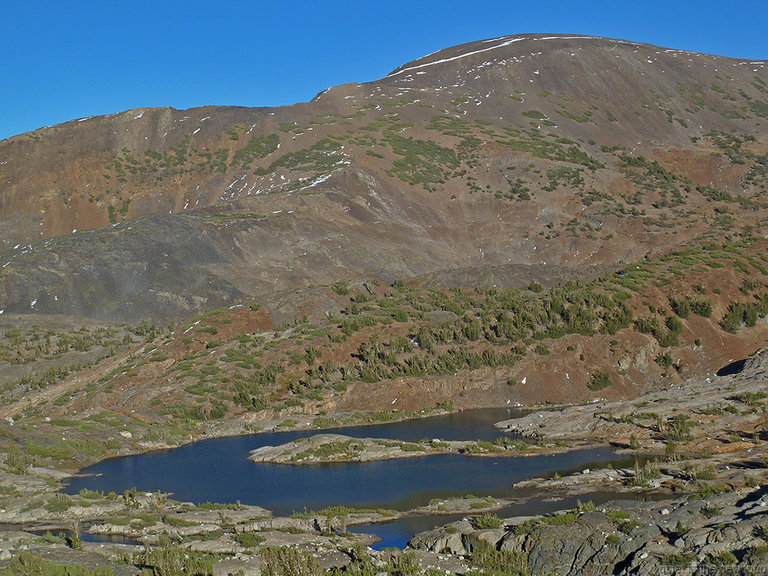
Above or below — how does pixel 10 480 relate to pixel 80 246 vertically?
below

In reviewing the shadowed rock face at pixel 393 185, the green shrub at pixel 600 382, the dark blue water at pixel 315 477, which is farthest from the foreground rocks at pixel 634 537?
the shadowed rock face at pixel 393 185

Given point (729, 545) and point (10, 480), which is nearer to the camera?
point (729, 545)

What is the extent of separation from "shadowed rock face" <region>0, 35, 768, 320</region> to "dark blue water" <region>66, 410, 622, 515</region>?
142 feet

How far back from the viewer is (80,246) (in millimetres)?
96250

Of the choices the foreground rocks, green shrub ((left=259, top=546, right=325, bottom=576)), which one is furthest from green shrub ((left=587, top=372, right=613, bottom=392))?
green shrub ((left=259, top=546, right=325, bottom=576))

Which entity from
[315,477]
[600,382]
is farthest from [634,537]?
[600,382]

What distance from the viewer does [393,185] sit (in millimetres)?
127188

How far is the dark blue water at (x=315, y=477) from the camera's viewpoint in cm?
3700

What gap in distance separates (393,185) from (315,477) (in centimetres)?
8952

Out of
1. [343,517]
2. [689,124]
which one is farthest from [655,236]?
[343,517]

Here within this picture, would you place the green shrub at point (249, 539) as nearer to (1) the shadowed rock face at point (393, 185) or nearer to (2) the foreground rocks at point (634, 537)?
(2) the foreground rocks at point (634, 537)

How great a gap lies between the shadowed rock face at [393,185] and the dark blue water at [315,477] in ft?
142

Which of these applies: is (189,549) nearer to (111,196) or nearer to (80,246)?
(80,246)

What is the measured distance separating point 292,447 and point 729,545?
2776cm
